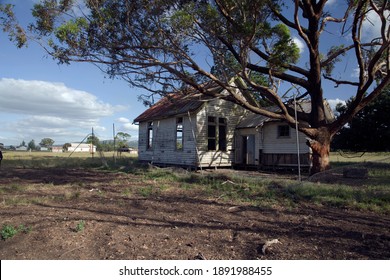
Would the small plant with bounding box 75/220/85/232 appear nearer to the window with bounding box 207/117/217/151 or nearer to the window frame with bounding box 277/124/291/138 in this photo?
the window with bounding box 207/117/217/151

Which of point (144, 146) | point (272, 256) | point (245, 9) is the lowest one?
point (272, 256)

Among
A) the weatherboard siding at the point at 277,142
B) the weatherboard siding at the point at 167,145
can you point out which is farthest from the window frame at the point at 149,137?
the weatherboard siding at the point at 277,142

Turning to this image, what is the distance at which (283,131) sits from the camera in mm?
17578

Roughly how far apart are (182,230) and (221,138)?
1430 centimetres

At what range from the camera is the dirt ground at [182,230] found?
465 cm

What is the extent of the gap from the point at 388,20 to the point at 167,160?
13887 mm

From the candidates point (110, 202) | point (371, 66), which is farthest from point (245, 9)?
point (110, 202)

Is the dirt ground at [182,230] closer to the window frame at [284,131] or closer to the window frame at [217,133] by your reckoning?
the window frame at [284,131]

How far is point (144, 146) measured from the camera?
24.1 meters

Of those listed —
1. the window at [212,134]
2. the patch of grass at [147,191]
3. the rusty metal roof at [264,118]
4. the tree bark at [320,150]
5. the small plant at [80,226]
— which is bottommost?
the small plant at [80,226]

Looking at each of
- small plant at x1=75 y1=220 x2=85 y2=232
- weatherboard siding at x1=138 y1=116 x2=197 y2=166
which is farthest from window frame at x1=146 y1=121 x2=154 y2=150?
small plant at x1=75 y1=220 x2=85 y2=232

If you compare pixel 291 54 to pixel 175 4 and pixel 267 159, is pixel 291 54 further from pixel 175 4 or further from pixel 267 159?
pixel 267 159

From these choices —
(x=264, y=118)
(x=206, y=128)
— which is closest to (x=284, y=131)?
(x=264, y=118)

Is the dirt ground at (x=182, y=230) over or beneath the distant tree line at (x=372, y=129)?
beneath
